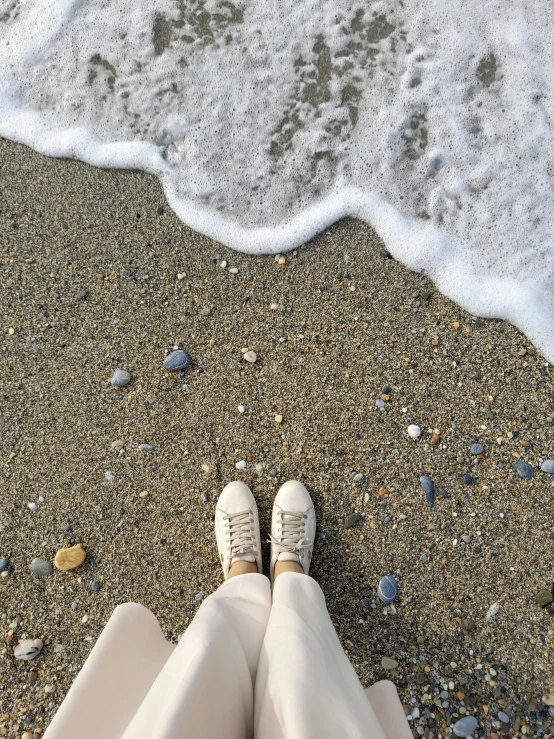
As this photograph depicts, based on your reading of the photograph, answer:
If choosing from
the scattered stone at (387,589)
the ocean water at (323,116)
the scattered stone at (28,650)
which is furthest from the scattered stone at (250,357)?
the scattered stone at (28,650)

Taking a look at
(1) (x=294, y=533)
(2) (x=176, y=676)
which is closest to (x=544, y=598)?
(1) (x=294, y=533)

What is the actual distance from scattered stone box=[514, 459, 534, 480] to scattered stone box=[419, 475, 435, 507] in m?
0.35

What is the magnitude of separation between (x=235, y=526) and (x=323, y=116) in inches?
78.8

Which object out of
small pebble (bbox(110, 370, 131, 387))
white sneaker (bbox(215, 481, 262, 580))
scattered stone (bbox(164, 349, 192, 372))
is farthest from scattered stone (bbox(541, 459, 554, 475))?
small pebble (bbox(110, 370, 131, 387))

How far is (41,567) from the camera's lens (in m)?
1.96

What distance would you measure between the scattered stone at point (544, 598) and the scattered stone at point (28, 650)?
77.6 inches

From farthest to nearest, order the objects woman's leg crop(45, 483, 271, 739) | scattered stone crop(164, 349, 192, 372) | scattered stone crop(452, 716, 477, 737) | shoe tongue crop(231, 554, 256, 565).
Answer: scattered stone crop(164, 349, 192, 372), shoe tongue crop(231, 554, 256, 565), scattered stone crop(452, 716, 477, 737), woman's leg crop(45, 483, 271, 739)

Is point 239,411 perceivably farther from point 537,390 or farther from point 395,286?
point 537,390

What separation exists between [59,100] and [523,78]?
2.37 m

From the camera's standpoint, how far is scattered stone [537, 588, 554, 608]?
6.06ft

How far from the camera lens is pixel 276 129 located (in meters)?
2.40

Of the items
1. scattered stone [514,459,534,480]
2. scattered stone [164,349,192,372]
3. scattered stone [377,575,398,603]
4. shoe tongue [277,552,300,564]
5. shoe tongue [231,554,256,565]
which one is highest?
scattered stone [164,349,192,372]

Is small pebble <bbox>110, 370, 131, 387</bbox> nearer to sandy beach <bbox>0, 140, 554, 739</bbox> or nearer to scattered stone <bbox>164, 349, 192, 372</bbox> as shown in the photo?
sandy beach <bbox>0, 140, 554, 739</bbox>

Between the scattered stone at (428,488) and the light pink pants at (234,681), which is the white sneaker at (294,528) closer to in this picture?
the light pink pants at (234,681)
